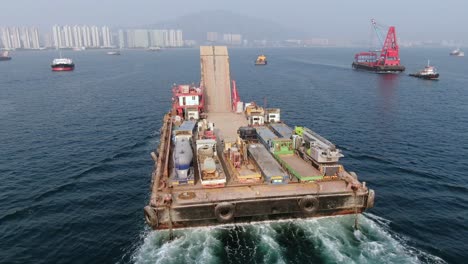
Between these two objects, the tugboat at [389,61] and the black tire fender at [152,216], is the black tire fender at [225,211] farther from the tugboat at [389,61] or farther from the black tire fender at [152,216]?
the tugboat at [389,61]

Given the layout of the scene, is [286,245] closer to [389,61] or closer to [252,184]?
[252,184]

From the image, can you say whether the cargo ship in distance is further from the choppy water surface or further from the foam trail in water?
the choppy water surface

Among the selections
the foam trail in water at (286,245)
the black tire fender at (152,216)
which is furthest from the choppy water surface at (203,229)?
the black tire fender at (152,216)

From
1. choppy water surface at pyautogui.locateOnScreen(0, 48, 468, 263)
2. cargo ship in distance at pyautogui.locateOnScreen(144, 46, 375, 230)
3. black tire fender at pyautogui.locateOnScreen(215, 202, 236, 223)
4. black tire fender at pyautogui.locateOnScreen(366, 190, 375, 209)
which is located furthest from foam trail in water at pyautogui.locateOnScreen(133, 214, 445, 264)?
black tire fender at pyautogui.locateOnScreen(366, 190, 375, 209)

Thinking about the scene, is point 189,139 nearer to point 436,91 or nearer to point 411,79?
point 436,91

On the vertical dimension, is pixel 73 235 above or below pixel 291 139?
below

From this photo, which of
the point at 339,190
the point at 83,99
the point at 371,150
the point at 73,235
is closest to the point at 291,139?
the point at 339,190

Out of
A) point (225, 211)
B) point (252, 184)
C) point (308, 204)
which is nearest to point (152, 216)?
point (225, 211)

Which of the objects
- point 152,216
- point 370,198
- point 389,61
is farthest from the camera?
point 389,61
